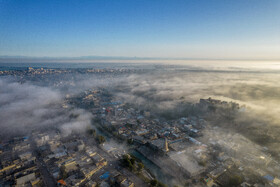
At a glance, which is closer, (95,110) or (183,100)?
(95,110)

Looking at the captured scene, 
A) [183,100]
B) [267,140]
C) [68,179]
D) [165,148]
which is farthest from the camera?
[183,100]

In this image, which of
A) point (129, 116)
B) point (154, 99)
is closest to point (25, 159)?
point (129, 116)

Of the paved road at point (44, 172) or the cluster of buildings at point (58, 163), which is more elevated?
the cluster of buildings at point (58, 163)

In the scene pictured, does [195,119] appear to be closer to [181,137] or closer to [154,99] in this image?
[181,137]

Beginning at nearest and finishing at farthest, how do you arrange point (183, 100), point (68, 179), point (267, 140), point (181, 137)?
point (68, 179)
point (267, 140)
point (181, 137)
point (183, 100)

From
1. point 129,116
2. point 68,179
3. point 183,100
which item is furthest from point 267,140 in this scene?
point 68,179

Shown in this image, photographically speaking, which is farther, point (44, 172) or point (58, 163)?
point (58, 163)

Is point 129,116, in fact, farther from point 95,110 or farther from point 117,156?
point 117,156

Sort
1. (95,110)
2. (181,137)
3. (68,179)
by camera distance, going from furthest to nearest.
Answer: (95,110) → (181,137) → (68,179)

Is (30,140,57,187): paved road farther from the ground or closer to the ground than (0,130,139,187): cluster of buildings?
closer to the ground
